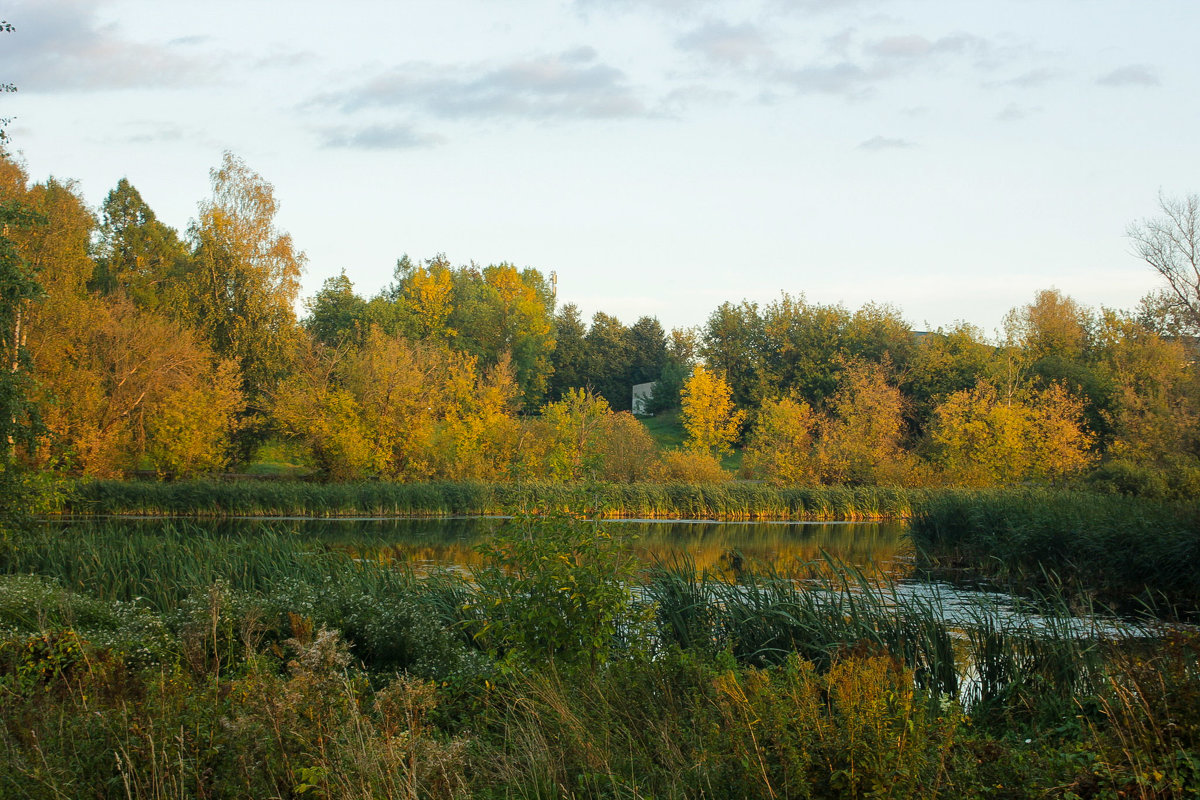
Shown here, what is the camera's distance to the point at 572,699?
508 centimetres

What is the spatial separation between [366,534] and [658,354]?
53.8 meters

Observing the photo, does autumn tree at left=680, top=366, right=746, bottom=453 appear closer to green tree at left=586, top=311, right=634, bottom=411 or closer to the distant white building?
the distant white building

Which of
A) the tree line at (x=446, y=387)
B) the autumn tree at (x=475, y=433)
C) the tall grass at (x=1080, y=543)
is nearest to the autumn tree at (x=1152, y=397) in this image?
the tree line at (x=446, y=387)

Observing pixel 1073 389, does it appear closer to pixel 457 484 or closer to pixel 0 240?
pixel 457 484

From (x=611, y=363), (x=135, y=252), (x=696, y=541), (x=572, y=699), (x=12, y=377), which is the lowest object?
(x=696, y=541)

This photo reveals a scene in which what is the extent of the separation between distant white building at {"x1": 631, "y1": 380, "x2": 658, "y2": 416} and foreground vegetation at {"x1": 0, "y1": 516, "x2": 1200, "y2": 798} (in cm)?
6033

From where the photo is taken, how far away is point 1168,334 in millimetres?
49844

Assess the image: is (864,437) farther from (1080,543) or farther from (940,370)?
(1080,543)

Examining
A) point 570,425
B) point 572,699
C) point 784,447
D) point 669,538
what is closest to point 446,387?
point 570,425

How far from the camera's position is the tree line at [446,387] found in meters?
32.6

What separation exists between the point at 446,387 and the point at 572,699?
36.1 meters

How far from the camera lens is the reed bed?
95.9 feet

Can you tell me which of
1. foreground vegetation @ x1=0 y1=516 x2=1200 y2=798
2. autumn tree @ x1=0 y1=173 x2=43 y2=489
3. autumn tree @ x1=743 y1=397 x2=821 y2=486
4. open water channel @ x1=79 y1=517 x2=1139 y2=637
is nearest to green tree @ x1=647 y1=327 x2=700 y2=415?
autumn tree @ x1=743 y1=397 x2=821 y2=486

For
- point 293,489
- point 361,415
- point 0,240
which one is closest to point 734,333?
point 361,415
